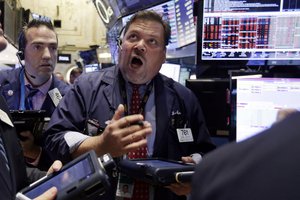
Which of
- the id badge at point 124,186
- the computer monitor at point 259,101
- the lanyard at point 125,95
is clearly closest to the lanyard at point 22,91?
the lanyard at point 125,95

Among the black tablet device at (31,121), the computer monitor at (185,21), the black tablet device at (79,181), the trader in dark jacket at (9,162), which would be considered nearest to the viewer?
the black tablet device at (79,181)

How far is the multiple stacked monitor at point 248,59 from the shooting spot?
80.1 inches

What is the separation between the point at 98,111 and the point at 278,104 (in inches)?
36.7

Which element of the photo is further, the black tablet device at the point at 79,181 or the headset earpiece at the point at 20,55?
the headset earpiece at the point at 20,55

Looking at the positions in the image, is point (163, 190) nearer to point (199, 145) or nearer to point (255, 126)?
point (199, 145)

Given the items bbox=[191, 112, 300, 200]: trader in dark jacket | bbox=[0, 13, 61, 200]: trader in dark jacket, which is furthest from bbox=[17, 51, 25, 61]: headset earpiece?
bbox=[191, 112, 300, 200]: trader in dark jacket

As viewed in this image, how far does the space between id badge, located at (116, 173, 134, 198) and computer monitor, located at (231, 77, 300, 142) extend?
0.58m

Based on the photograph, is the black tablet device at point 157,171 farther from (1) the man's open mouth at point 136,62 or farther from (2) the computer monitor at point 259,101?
(1) the man's open mouth at point 136,62

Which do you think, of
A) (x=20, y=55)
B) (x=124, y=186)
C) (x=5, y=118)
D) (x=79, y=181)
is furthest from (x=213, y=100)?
(x=20, y=55)

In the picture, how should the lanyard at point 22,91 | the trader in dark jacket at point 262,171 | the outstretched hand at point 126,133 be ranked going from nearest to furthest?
the trader in dark jacket at point 262,171 → the outstretched hand at point 126,133 → the lanyard at point 22,91

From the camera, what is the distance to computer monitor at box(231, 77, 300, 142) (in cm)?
201

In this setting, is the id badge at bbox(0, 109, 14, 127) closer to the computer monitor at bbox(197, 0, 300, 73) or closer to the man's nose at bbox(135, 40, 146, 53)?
the man's nose at bbox(135, 40, 146, 53)

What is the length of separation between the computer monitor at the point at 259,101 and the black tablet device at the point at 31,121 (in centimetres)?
111

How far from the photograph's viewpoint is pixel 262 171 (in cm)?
55
